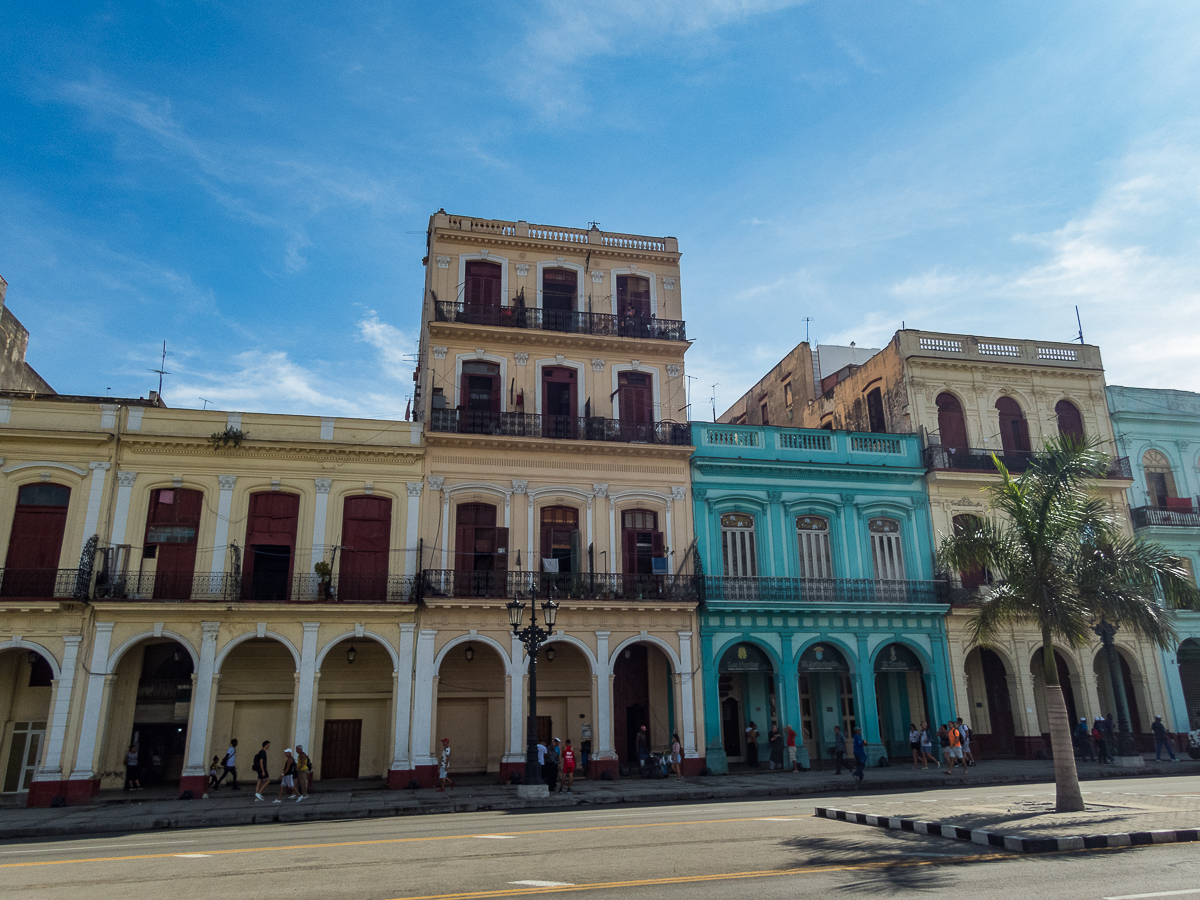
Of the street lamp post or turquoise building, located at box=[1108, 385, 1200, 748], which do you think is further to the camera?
turquoise building, located at box=[1108, 385, 1200, 748]

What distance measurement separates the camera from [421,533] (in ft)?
79.6

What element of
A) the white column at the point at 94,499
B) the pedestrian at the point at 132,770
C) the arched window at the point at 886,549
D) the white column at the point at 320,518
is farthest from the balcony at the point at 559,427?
the pedestrian at the point at 132,770

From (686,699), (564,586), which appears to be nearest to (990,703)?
(686,699)

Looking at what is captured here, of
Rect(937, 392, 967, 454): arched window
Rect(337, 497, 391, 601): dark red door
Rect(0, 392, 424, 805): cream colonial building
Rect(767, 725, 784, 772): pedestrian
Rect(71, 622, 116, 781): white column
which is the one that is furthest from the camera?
Rect(937, 392, 967, 454): arched window

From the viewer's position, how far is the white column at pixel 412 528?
23.9 meters

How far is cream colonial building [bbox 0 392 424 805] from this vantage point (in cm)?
2150

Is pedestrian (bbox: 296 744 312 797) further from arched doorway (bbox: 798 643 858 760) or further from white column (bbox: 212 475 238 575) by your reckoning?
arched doorway (bbox: 798 643 858 760)

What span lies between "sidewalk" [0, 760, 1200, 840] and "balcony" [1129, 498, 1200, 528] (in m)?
8.58

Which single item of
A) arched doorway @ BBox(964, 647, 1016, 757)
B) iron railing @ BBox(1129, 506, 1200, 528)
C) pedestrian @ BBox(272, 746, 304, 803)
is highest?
iron railing @ BBox(1129, 506, 1200, 528)

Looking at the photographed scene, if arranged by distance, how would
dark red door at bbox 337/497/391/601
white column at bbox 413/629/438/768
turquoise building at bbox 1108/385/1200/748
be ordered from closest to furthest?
white column at bbox 413/629/438/768 < dark red door at bbox 337/497/391/601 < turquoise building at bbox 1108/385/1200/748

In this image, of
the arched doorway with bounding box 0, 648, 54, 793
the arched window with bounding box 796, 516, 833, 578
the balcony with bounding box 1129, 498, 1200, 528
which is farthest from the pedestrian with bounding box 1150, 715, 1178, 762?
the arched doorway with bounding box 0, 648, 54, 793

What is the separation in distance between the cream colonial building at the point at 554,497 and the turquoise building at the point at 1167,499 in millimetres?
16603

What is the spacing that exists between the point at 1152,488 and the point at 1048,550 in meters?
19.6

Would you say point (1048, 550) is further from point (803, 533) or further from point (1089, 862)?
point (803, 533)
